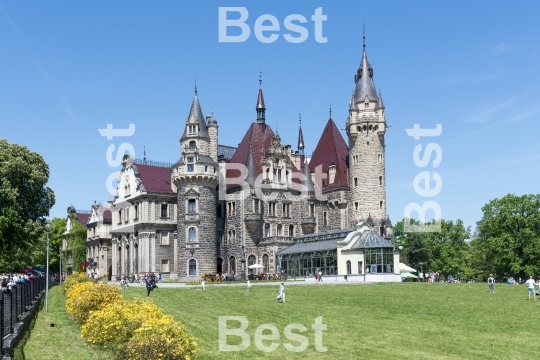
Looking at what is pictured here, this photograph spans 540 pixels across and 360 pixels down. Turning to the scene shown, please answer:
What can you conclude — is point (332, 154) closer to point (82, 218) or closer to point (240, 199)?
point (240, 199)

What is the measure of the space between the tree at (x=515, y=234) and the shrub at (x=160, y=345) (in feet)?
216

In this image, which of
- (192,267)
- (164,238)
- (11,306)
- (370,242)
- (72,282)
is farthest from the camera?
(164,238)

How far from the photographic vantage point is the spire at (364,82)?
246ft

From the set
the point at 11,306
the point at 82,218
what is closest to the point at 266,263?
the point at 82,218

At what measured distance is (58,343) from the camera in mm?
21688

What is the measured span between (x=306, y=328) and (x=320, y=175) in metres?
54.5

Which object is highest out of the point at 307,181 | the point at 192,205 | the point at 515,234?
the point at 307,181

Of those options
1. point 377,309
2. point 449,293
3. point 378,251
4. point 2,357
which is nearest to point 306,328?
point 377,309

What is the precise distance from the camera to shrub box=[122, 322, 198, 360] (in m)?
14.1

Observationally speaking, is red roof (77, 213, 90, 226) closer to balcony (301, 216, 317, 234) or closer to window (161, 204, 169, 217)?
window (161, 204, 169, 217)

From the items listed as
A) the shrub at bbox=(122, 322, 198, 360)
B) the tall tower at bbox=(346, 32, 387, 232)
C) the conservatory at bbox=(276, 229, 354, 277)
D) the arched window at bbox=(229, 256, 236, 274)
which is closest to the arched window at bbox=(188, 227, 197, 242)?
the arched window at bbox=(229, 256, 236, 274)

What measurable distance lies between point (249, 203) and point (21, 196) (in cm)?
2457

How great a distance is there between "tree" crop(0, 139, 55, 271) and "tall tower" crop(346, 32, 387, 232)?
33446 millimetres

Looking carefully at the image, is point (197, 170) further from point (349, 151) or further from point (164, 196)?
point (349, 151)
